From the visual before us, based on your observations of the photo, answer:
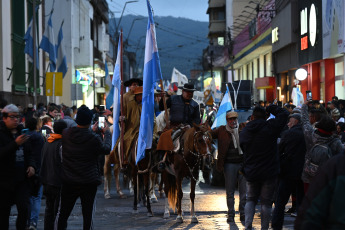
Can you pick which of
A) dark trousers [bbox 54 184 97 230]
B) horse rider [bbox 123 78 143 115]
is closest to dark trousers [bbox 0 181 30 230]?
dark trousers [bbox 54 184 97 230]

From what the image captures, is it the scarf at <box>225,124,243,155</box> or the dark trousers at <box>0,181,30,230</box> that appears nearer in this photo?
the dark trousers at <box>0,181,30,230</box>

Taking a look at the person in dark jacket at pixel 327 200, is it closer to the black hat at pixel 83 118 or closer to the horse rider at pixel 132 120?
the black hat at pixel 83 118

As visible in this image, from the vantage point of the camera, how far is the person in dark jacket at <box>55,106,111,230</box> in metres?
8.79

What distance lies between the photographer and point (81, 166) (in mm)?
8797

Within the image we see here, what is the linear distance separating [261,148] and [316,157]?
0.88m

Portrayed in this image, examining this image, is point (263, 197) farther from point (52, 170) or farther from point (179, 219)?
point (52, 170)

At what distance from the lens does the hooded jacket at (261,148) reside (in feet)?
32.2

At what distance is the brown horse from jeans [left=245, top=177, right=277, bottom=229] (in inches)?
74.4

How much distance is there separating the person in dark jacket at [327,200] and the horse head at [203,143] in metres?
7.49

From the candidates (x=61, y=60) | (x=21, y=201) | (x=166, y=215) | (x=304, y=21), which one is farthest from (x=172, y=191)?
(x=304, y=21)

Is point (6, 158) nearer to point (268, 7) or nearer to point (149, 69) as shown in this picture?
point (149, 69)

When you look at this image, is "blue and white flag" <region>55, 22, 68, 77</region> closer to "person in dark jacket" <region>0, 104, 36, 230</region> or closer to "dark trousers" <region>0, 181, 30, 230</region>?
"person in dark jacket" <region>0, 104, 36, 230</region>

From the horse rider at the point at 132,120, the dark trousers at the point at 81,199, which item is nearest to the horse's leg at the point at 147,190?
the horse rider at the point at 132,120

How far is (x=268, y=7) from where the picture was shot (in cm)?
4938
